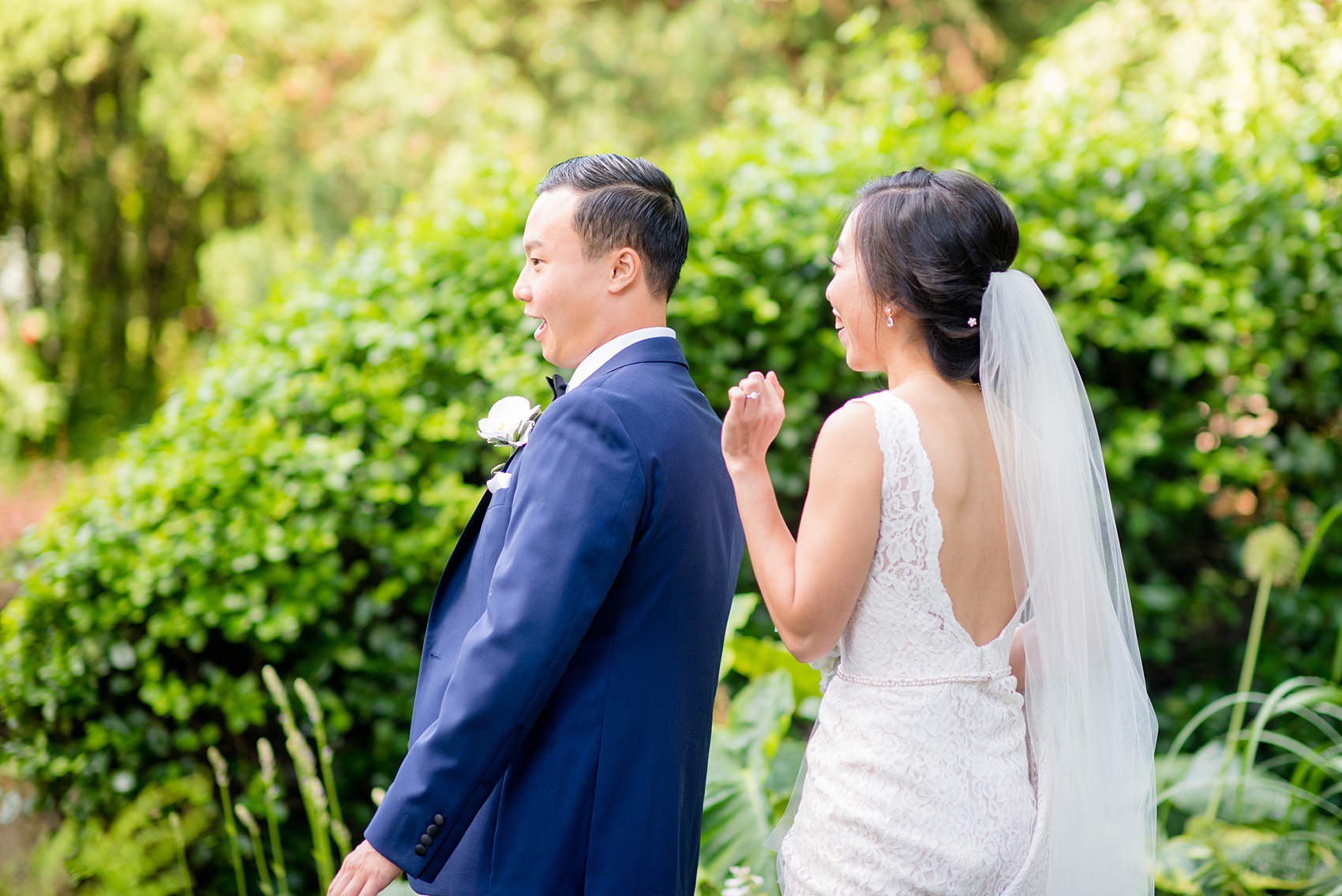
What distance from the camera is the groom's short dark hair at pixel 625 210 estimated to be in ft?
5.63

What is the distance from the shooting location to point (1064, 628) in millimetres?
1765

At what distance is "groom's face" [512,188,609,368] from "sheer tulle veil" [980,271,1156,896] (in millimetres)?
675

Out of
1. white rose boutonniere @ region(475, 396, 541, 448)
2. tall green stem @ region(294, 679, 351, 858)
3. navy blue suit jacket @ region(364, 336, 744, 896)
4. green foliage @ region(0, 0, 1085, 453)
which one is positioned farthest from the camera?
green foliage @ region(0, 0, 1085, 453)

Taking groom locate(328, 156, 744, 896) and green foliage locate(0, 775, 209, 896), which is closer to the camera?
groom locate(328, 156, 744, 896)

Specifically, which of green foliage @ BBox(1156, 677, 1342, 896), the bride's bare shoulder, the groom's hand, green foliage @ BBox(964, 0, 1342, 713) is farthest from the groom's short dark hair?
green foliage @ BBox(964, 0, 1342, 713)

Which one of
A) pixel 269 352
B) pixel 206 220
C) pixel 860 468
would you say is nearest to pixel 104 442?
pixel 206 220

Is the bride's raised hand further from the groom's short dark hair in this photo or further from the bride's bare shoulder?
the groom's short dark hair

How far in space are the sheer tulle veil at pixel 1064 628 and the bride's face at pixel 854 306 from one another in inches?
7.5

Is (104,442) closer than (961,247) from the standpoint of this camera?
No

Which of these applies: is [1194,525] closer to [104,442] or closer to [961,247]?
[961,247]

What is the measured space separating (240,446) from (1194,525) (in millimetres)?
3671

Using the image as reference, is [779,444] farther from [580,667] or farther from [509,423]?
[580,667]

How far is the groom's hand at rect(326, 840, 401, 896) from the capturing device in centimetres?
151

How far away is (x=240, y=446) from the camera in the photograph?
3.03m
